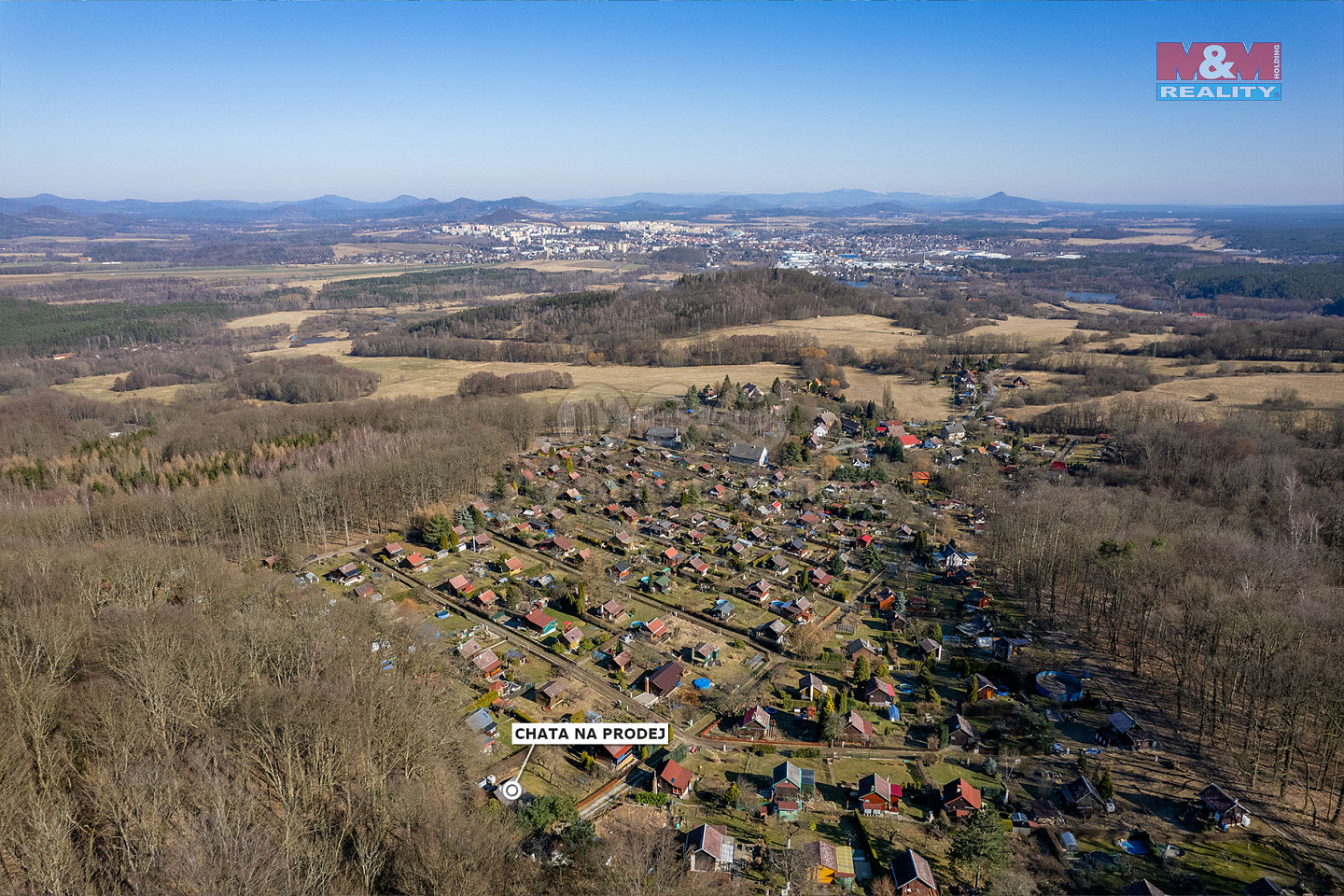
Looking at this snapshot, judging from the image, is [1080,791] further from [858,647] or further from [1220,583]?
[1220,583]

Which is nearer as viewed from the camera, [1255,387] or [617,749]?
[617,749]

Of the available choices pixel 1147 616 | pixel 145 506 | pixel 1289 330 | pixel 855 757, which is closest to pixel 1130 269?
pixel 1289 330

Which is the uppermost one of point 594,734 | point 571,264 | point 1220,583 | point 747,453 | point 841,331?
point 571,264

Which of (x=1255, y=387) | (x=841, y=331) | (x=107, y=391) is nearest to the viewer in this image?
(x=1255, y=387)

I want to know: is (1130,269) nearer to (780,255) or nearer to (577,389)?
(780,255)

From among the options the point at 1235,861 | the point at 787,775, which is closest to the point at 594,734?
the point at 787,775

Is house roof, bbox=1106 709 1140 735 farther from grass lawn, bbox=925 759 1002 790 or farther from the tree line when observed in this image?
grass lawn, bbox=925 759 1002 790

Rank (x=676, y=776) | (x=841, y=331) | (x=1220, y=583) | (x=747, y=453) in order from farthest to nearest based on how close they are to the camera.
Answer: (x=841, y=331) < (x=747, y=453) < (x=1220, y=583) < (x=676, y=776)

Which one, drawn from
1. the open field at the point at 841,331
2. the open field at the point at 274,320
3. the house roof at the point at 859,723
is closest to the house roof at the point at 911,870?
the house roof at the point at 859,723
